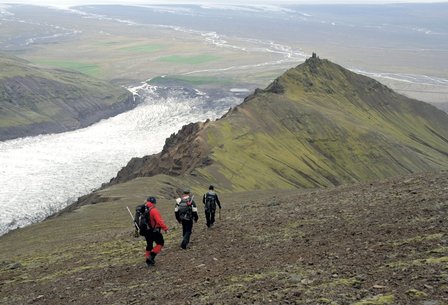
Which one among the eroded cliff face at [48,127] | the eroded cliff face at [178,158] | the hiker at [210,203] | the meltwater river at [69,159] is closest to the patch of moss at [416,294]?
the hiker at [210,203]

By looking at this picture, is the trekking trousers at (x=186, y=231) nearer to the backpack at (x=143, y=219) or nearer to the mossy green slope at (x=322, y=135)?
the backpack at (x=143, y=219)

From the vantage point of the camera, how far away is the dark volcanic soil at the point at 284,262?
15.5 meters

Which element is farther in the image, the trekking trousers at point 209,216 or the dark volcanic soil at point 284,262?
the trekking trousers at point 209,216

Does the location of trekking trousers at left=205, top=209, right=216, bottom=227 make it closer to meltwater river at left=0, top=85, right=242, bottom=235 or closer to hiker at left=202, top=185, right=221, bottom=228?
hiker at left=202, top=185, right=221, bottom=228

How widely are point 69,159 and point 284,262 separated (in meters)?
121

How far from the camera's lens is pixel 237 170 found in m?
74.6

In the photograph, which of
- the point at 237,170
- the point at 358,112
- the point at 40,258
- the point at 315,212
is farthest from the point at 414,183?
the point at 358,112

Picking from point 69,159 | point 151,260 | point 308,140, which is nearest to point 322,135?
point 308,140

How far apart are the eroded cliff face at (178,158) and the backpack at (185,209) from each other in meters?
44.5

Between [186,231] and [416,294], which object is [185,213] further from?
[416,294]

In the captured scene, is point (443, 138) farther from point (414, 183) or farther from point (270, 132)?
point (414, 183)

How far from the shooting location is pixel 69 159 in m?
134

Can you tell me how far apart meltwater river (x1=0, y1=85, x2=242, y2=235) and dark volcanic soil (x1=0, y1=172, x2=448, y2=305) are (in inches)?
2454

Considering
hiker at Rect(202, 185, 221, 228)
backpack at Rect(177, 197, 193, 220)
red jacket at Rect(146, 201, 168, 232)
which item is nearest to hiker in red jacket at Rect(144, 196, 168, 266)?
red jacket at Rect(146, 201, 168, 232)
